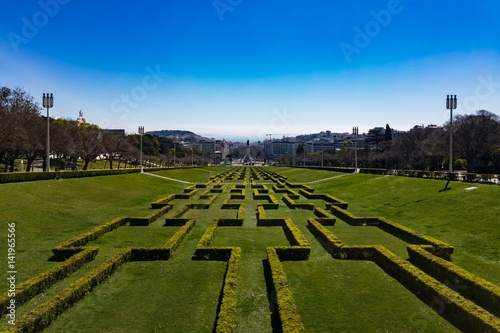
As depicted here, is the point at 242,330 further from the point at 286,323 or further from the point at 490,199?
the point at 490,199

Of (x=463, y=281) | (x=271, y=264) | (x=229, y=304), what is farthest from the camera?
(x=271, y=264)

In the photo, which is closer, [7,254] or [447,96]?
[7,254]

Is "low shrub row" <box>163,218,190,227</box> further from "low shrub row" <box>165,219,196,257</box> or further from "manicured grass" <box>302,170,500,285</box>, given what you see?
"manicured grass" <box>302,170,500,285</box>

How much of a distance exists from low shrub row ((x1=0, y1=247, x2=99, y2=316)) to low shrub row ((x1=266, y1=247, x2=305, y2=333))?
22.6 feet

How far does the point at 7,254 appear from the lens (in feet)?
46.6

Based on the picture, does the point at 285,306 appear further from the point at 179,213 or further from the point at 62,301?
the point at 179,213

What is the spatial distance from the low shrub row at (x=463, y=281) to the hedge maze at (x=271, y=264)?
0.02 meters

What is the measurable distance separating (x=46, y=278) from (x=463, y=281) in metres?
12.5

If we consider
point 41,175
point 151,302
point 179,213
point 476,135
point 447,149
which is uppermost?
point 476,135

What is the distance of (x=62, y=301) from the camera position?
9102 millimetres

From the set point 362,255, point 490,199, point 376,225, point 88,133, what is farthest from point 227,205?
point 88,133

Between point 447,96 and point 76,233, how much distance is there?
32921 mm

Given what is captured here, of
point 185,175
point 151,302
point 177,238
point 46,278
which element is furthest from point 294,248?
point 185,175

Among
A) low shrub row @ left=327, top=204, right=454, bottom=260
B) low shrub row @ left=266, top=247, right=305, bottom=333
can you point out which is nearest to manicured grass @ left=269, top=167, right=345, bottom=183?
low shrub row @ left=327, top=204, right=454, bottom=260
